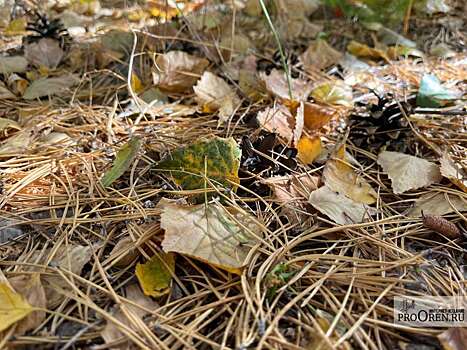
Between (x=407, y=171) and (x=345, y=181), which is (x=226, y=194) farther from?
(x=407, y=171)

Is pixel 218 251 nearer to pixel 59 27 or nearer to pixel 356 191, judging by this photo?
pixel 356 191

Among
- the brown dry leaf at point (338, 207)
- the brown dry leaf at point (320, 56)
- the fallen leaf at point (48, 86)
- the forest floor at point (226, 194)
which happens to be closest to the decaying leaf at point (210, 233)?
the forest floor at point (226, 194)

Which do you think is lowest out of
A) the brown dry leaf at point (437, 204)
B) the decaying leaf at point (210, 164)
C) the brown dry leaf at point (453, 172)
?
the brown dry leaf at point (437, 204)

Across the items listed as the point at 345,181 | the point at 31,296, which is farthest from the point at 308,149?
the point at 31,296

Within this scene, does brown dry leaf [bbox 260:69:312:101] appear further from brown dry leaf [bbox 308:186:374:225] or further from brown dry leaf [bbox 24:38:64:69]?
brown dry leaf [bbox 24:38:64:69]

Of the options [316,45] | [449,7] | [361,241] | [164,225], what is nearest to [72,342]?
[164,225]

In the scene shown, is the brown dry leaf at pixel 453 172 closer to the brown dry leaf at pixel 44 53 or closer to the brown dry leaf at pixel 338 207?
the brown dry leaf at pixel 338 207
